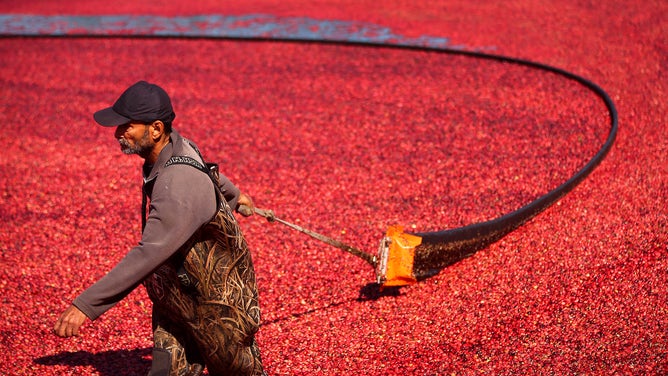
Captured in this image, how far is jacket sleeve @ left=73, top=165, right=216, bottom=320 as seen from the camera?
11.6ft

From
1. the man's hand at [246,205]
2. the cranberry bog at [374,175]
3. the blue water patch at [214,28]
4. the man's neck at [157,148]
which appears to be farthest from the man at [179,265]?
the blue water patch at [214,28]

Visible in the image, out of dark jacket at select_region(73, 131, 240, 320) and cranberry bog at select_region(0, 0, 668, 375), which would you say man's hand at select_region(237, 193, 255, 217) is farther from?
cranberry bog at select_region(0, 0, 668, 375)

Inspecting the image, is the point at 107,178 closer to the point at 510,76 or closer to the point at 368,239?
the point at 368,239

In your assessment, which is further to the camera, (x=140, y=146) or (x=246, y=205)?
(x=246, y=205)

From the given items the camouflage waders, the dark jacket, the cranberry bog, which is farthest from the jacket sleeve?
the cranberry bog

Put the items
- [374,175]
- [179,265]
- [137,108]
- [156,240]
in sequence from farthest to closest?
[374,175] → [179,265] → [137,108] → [156,240]

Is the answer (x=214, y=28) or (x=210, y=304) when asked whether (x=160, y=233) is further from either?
(x=214, y=28)

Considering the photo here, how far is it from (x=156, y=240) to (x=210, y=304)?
51cm

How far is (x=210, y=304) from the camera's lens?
152 inches

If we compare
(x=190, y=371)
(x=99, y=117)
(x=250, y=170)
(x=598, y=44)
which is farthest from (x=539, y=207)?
(x=598, y=44)

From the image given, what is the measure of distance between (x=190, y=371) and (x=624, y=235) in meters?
3.84

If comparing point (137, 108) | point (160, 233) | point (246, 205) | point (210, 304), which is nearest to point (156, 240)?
point (160, 233)

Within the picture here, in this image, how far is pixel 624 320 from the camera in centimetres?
522

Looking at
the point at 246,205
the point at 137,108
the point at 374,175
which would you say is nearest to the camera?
the point at 137,108
